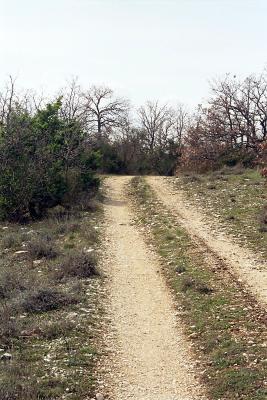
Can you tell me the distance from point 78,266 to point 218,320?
164 inches

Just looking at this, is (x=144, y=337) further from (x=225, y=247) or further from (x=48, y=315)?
(x=225, y=247)

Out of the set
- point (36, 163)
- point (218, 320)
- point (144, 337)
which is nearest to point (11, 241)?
point (36, 163)

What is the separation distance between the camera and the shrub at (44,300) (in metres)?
9.11

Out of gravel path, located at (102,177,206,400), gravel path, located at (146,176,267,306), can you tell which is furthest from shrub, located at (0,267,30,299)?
gravel path, located at (146,176,267,306)

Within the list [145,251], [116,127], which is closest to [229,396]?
[145,251]

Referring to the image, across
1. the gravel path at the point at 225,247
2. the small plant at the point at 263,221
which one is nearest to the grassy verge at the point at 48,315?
the gravel path at the point at 225,247

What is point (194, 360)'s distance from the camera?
721 centimetres

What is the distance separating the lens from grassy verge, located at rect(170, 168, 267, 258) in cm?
1470

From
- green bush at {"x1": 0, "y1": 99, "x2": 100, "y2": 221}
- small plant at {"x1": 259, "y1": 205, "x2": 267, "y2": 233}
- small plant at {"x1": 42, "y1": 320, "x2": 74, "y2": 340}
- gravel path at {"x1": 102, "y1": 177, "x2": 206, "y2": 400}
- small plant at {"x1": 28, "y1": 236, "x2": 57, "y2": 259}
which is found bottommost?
gravel path at {"x1": 102, "y1": 177, "x2": 206, "y2": 400}

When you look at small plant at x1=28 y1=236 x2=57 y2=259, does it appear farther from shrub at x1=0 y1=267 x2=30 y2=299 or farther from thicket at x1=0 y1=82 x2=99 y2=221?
thicket at x1=0 y1=82 x2=99 y2=221

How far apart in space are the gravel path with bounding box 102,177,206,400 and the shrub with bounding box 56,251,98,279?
47cm

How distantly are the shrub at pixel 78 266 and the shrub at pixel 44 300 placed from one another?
1.55 meters

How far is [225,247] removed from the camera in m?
13.5

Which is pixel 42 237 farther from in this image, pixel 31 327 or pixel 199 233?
pixel 31 327
